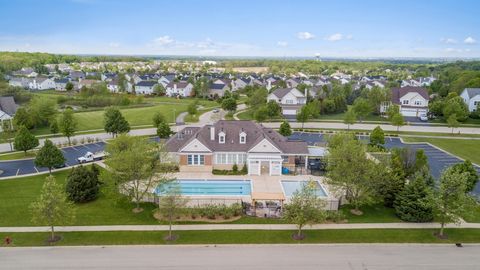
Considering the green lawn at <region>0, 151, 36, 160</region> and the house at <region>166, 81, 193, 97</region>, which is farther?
the house at <region>166, 81, 193, 97</region>

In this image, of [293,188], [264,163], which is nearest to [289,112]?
[264,163]

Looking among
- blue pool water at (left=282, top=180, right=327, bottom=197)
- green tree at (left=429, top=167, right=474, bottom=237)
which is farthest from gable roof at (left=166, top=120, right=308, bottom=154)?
green tree at (left=429, top=167, right=474, bottom=237)

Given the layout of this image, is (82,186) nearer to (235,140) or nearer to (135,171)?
(135,171)

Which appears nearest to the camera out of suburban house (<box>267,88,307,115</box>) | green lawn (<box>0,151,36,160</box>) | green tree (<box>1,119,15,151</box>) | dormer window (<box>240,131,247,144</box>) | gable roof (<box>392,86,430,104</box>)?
dormer window (<box>240,131,247,144</box>)

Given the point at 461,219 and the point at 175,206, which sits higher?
the point at 175,206

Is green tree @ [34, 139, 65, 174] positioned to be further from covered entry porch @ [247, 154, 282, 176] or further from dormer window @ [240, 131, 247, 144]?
covered entry porch @ [247, 154, 282, 176]

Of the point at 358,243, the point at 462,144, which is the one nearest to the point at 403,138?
the point at 462,144

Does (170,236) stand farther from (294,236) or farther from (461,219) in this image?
(461,219)
